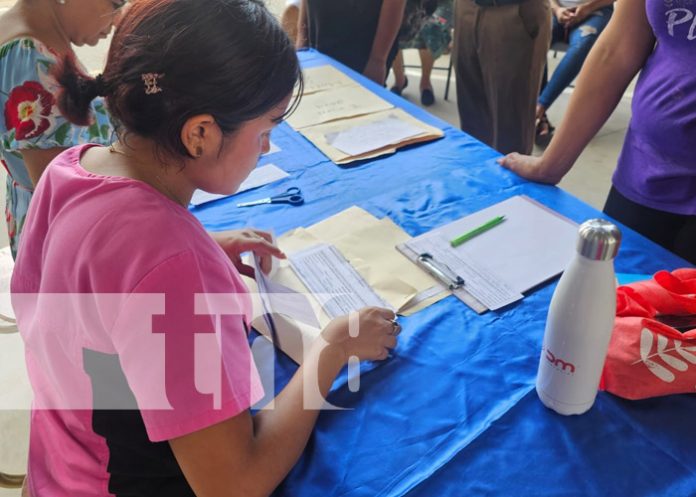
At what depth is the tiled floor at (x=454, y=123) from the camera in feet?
4.66

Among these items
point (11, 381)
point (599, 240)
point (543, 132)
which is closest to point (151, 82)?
point (599, 240)

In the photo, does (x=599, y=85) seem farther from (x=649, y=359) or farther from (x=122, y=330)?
(x=122, y=330)

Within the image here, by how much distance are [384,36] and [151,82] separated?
1.75 metres

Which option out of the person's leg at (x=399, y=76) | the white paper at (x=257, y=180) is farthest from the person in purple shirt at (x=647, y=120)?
the person's leg at (x=399, y=76)

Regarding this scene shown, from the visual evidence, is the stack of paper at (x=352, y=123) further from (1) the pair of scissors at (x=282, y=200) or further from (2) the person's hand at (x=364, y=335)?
(2) the person's hand at (x=364, y=335)

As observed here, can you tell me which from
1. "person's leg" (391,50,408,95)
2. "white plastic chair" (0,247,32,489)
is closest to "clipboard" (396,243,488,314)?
"white plastic chair" (0,247,32,489)

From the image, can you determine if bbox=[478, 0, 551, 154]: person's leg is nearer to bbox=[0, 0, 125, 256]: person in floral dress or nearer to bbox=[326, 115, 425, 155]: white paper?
bbox=[326, 115, 425, 155]: white paper

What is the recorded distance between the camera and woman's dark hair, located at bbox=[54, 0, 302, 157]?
1.72 ft

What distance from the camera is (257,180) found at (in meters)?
1.17

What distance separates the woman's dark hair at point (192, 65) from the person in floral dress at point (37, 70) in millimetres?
Result: 449

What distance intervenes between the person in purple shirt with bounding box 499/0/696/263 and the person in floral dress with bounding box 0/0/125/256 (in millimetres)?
883

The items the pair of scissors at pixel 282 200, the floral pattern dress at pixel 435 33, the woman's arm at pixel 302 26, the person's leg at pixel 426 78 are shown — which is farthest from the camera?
the person's leg at pixel 426 78

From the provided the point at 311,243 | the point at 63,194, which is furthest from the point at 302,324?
the point at 63,194

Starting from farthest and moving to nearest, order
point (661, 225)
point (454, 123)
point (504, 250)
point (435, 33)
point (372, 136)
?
1. point (435, 33)
2. point (454, 123)
3. point (372, 136)
4. point (661, 225)
5. point (504, 250)
